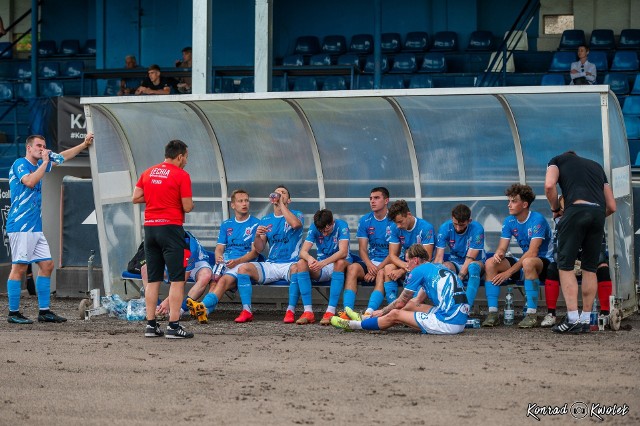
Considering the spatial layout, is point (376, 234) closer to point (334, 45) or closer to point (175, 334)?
point (175, 334)

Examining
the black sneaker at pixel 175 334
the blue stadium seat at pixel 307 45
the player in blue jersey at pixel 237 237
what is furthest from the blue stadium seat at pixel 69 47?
the black sneaker at pixel 175 334

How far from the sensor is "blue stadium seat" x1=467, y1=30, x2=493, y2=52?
67.3 feet

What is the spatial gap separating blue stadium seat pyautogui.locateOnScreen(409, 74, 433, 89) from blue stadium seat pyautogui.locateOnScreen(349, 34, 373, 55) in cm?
184

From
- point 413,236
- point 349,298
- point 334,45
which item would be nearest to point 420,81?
point 334,45

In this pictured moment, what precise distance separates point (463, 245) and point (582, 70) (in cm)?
785

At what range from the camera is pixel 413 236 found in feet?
37.1

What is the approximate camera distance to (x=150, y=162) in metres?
12.9

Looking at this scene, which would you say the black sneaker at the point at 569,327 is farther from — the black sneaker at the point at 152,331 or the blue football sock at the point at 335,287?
the black sneaker at the point at 152,331

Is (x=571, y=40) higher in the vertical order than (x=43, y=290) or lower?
higher

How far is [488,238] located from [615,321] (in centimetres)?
249

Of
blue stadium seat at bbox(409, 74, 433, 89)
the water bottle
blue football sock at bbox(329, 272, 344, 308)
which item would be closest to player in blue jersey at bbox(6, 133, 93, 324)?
blue football sock at bbox(329, 272, 344, 308)

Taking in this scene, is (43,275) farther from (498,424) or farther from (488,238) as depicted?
(498,424)

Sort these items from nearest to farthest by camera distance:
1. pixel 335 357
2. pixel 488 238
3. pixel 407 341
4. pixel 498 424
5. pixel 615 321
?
pixel 498 424, pixel 335 357, pixel 407 341, pixel 615 321, pixel 488 238

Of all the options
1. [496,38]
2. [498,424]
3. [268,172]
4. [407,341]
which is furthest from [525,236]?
[496,38]
